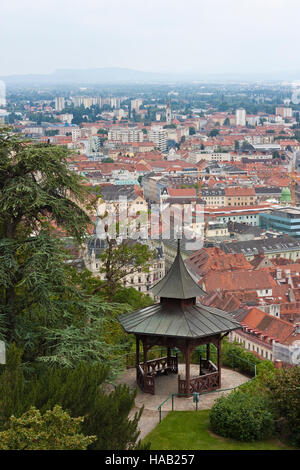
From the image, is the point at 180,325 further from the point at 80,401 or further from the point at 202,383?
the point at 80,401

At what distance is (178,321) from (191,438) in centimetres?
329

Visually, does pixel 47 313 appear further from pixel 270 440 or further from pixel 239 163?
pixel 239 163

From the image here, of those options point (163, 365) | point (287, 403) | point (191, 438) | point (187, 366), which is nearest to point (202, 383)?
point (187, 366)

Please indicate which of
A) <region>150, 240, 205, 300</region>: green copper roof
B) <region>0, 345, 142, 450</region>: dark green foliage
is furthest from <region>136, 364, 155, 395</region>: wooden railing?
<region>0, 345, 142, 450</region>: dark green foliage

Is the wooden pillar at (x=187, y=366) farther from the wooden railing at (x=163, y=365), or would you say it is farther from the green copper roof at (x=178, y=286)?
the wooden railing at (x=163, y=365)

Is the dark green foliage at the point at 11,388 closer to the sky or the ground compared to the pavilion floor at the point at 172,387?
closer to the sky

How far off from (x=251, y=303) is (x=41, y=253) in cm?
3595

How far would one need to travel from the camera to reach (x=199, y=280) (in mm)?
55875

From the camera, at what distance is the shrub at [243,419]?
14.9 meters

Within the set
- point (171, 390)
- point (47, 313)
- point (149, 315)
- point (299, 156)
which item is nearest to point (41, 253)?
point (47, 313)

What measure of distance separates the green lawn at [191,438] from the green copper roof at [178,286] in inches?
123

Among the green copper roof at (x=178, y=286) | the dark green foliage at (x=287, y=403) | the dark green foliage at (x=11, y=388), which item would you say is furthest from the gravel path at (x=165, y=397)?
the dark green foliage at (x=11, y=388)

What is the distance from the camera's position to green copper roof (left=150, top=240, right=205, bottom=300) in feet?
58.2

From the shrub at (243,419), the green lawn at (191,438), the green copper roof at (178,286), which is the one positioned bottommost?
the green lawn at (191,438)
